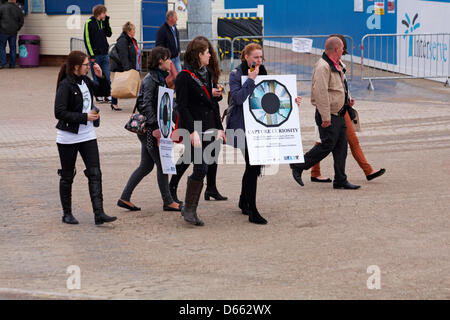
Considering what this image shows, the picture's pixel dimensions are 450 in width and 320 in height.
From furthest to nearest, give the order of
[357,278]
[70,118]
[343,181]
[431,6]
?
[431,6]
[343,181]
[70,118]
[357,278]

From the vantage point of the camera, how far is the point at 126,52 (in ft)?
52.2

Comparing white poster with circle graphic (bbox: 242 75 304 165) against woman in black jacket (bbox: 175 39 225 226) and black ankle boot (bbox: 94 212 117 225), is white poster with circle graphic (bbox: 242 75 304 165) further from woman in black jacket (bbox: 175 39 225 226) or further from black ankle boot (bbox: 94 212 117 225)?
black ankle boot (bbox: 94 212 117 225)

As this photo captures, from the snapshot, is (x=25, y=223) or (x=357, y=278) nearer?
(x=357, y=278)

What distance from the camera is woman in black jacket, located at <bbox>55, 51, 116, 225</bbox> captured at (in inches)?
311

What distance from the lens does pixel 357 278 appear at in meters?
6.25

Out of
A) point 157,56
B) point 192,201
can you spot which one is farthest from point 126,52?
point 192,201

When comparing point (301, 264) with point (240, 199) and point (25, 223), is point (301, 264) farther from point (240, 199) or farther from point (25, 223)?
point (25, 223)

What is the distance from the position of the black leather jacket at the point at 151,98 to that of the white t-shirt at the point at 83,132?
1.98 feet

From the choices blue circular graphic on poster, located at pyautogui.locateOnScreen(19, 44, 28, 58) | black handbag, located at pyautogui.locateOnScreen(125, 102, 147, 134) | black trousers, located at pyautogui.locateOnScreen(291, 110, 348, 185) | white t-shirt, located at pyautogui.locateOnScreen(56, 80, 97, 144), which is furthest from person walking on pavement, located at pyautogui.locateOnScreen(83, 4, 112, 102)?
white t-shirt, located at pyautogui.locateOnScreen(56, 80, 97, 144)

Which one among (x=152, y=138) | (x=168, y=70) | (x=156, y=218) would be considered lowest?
(x=156, y=218)

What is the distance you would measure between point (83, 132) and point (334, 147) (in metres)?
3.16

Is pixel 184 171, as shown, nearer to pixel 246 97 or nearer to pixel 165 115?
pixel 165 115

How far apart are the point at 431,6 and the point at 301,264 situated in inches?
540
